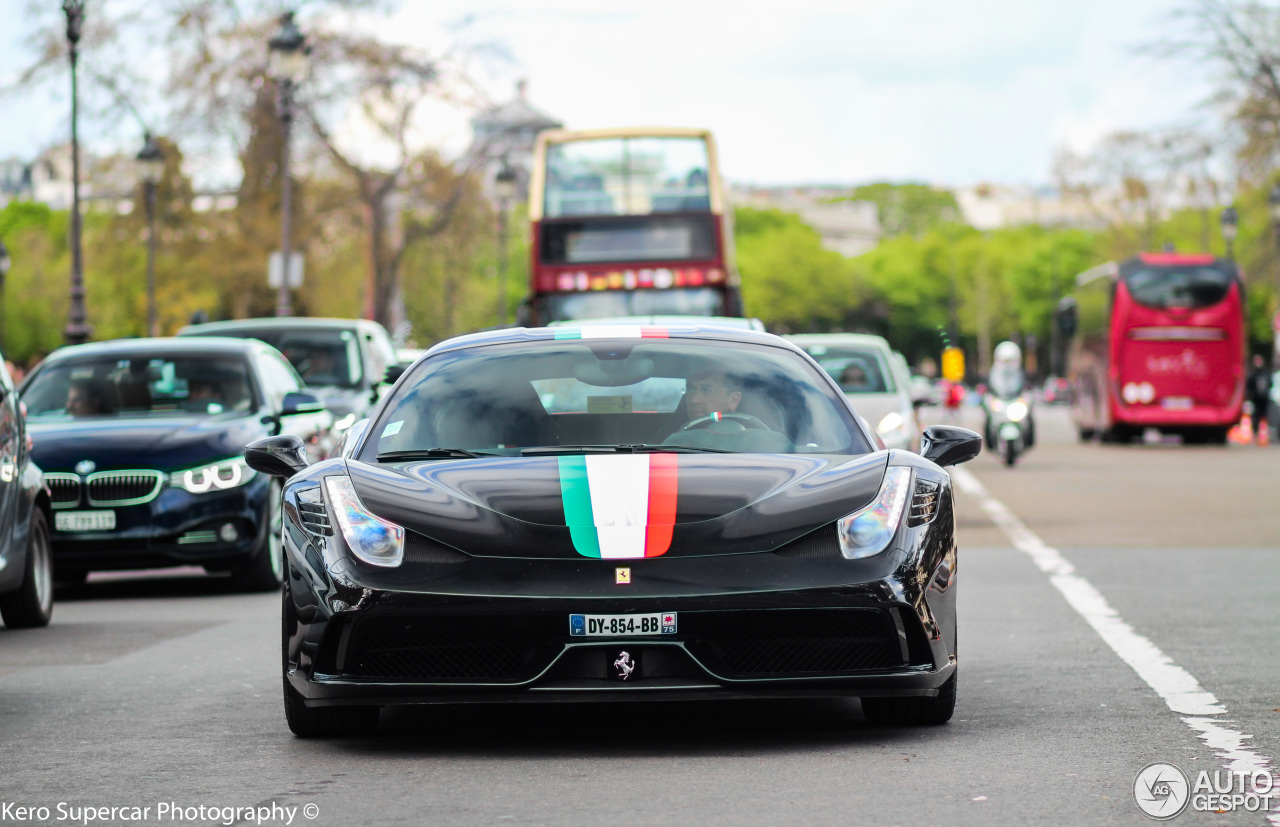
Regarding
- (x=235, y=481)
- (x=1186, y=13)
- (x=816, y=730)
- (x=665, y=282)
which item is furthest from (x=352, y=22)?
(x=816, y=730)

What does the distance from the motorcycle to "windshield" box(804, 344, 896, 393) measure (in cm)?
1237

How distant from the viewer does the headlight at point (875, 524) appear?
6457 millimetres

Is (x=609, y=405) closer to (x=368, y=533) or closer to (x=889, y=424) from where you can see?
(x=368, y=533)

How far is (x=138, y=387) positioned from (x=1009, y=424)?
65.9 ft

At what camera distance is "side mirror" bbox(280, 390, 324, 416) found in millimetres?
13070

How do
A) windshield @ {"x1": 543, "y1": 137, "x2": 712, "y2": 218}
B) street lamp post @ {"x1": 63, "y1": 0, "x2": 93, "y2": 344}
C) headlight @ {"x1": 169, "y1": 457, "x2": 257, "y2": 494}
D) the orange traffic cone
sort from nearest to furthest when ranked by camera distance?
headlight @ {"x1": 169, "y1": 457, "x2": 257, "y2": 494}, street lamp post @ {"x1": 63, "y1": 0, "x2": 93, "y2": 344}, windshield @ {"x1": 543, "y1": 137, "x2": 712, "y2": 218}, the orange traffic cone

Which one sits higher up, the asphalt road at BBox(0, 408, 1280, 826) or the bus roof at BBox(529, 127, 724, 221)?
the bus roof at BBox(529, 127, 724, 221)

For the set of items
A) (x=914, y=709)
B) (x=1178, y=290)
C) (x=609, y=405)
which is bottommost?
(x=1178, y=290)

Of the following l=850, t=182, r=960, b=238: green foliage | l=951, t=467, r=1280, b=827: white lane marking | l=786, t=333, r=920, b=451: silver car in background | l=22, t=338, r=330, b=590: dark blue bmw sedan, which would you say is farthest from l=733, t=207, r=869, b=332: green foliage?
l=22, t=338, r=330, b=590: dark blue bmw sedan

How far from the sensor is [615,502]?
21.2 feet

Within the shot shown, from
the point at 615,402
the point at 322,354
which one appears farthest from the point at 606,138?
the point at 615,402

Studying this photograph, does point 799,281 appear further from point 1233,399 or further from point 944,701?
point 944,701

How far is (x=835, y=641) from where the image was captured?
21.2 feet

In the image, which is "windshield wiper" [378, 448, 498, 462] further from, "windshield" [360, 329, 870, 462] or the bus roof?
the bus roof
